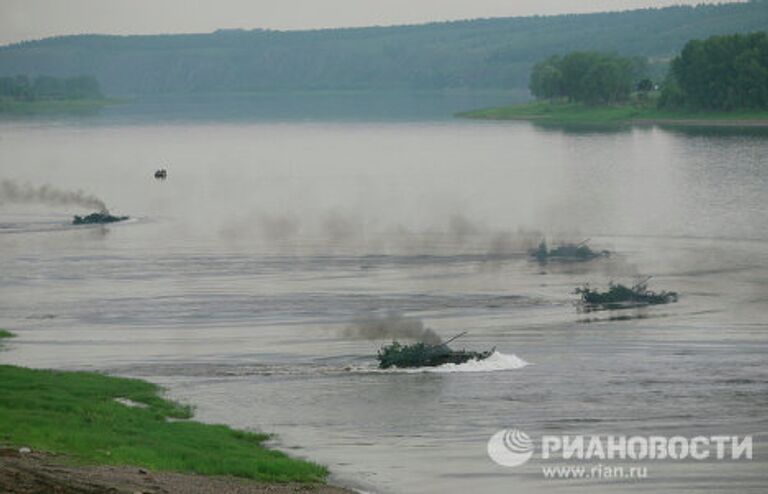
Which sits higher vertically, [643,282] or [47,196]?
[47,196]

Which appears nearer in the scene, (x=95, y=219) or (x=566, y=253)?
(x=566, y=253)

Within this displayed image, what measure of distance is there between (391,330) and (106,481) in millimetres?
34657

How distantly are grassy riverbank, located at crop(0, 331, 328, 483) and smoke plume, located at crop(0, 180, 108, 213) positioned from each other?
8713 cm

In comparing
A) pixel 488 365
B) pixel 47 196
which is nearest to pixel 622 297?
pixel 488 365

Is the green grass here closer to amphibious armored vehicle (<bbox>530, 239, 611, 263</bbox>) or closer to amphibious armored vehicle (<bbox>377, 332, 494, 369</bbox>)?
amphibious armored vehicle (<bbox>377, 332, 494, 369</bbox>)

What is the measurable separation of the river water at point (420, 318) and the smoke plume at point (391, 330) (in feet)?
3.08

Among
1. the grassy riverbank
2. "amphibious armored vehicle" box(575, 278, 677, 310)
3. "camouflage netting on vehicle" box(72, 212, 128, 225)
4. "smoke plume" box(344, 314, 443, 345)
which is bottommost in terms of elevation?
"amphibious armored vehicle" box(575, 278, 677, 310)

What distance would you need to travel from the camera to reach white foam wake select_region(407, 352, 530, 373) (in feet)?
220

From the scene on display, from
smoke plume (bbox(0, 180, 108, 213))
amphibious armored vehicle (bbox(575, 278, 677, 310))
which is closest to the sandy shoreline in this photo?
amphibious armored vehicle (bbox(575, 278, 677, 310))

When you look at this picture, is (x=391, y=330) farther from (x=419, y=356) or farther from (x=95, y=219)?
(x=95, y=219)

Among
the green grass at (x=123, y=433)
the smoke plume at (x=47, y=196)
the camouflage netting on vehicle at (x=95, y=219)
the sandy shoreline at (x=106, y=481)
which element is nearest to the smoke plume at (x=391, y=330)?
the green grass at (x=123, y=433)

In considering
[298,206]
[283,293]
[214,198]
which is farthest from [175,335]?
[214,198]

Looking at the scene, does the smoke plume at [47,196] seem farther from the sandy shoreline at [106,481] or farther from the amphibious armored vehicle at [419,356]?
the sandy shoreline at [106,481]

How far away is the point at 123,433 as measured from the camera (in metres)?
52.5
